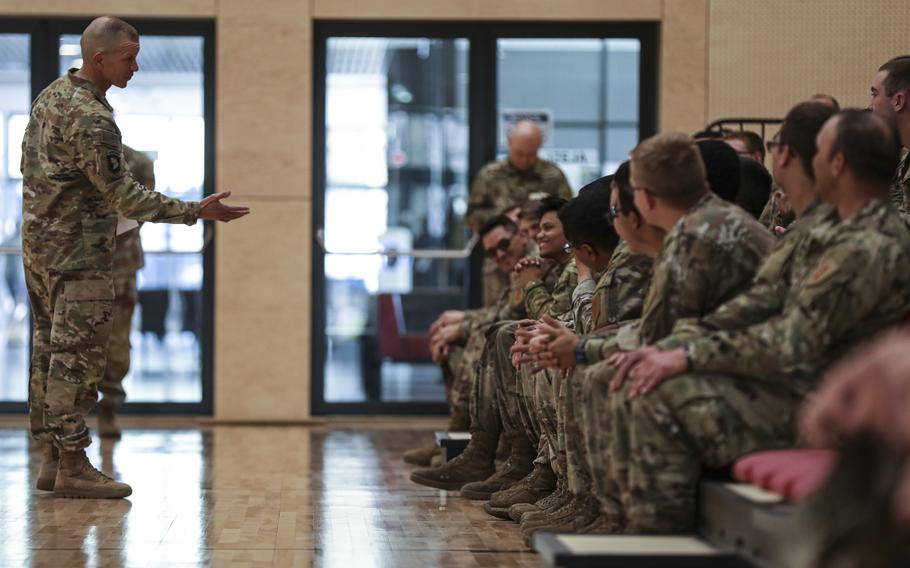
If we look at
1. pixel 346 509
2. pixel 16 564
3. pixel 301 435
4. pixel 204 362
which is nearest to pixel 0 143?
pixel 204 362

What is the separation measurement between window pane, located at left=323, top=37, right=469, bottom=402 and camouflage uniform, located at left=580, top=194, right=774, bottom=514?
4775 millimetres

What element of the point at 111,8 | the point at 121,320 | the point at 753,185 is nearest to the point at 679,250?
the point at 753,185

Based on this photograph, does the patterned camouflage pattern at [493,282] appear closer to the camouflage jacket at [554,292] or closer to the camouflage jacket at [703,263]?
the camouflage jacket at [554,292]

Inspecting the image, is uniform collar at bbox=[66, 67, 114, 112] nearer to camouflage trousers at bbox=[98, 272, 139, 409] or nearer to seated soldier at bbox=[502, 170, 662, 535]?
seated soldier at bbox=[502, 170, 662, 535]

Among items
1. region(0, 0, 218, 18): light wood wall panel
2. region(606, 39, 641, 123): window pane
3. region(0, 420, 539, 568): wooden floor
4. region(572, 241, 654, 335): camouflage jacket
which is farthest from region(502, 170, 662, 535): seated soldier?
region(0, 0, 218, 18): light wood wall panel

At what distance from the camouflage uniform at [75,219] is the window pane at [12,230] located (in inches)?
121

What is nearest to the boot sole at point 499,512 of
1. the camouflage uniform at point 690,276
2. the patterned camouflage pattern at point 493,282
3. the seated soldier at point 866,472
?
the camouflage uniform at point 690,276

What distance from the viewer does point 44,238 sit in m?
4.62

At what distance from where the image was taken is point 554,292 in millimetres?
A: 4672

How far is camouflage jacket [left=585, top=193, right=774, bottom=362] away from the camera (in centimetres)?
289

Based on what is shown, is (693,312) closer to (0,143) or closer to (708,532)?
(708,532)

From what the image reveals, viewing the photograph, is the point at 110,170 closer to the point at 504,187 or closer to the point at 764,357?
the point at 764,357

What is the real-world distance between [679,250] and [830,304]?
1.47ft

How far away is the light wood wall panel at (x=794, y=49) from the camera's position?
6168 mm
